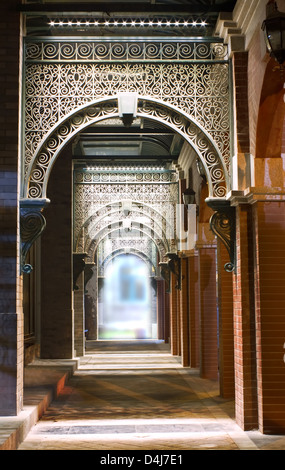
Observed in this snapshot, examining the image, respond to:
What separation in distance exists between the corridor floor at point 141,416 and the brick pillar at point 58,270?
102 cm

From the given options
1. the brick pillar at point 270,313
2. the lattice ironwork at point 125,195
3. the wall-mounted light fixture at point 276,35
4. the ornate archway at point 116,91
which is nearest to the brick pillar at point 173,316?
the lattice ironwork at point 125,195

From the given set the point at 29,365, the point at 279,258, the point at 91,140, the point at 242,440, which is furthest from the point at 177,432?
the point at 91,140

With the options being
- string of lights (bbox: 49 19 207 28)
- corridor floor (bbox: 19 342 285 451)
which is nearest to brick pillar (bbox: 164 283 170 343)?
corridor floor (bbox: 19 342 285 451)

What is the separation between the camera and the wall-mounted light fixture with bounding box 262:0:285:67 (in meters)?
6.26

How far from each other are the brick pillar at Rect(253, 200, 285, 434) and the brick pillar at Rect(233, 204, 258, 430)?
165 millimetres

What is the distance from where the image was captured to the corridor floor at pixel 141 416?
736 cm

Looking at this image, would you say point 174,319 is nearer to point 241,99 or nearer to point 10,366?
point 10,366

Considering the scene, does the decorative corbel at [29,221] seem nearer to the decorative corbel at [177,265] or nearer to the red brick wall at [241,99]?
the red brick wall at [241,99]

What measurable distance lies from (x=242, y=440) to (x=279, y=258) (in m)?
2.07

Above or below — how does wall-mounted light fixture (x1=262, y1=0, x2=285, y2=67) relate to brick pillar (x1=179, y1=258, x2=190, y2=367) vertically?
above

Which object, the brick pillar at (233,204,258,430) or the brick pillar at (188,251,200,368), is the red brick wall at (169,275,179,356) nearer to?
the brick pillar at (188,251,200,368)

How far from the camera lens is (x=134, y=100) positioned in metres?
8.52

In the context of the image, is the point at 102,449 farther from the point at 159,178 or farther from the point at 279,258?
the point at 159,178

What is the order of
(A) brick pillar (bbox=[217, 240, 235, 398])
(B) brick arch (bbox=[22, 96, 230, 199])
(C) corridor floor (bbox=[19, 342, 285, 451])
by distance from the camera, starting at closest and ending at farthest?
(C) corridor floor (bbox=[19, 342, 285, 451]), (B) brick arch (bbox=[22, 96, 230, 199]), (A) brick pillar (bbox=[217, 240, 235, 398])
